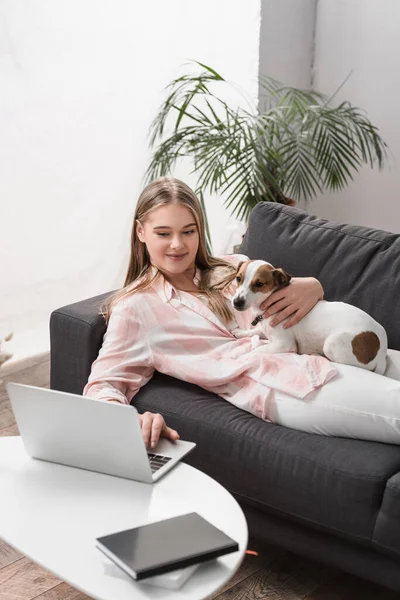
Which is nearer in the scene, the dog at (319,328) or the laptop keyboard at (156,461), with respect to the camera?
the laptop keyboard at (156,461)

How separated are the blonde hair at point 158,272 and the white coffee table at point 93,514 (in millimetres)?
705

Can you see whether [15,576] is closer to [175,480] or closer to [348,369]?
[175,480]

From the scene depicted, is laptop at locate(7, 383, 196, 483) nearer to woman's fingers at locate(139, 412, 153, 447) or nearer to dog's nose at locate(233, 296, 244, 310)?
woman's fingers at locate(139, 412, 153, 447)

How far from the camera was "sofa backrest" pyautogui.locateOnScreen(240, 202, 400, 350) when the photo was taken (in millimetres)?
2199

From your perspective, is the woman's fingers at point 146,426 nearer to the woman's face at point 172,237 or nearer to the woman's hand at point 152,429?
the woman's hand at point 152,429

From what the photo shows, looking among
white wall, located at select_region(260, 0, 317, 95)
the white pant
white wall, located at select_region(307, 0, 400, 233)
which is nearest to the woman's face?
the white pant

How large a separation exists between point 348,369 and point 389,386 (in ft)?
0.39

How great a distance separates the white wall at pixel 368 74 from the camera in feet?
12.3

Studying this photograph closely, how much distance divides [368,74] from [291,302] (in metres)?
2.16

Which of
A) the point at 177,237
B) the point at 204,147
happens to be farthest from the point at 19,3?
the point at 177,237

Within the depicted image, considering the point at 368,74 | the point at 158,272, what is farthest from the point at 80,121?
the point at 158,272

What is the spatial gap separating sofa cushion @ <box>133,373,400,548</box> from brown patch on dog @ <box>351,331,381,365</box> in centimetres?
23

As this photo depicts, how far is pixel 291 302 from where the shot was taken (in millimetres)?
2051

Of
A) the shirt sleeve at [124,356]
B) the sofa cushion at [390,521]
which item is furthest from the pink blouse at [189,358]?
the sofa cushion at [390,521]
